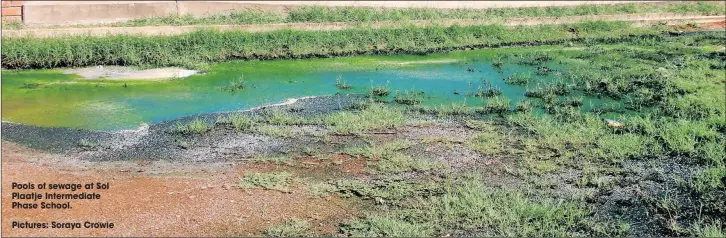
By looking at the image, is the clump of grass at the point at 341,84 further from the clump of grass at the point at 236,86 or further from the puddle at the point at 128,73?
the puddle at the point at 128,73

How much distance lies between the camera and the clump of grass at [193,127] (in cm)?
834

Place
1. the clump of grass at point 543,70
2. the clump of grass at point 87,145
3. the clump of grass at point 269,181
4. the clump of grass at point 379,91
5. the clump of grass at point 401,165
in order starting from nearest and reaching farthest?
the clump of grass at point 269,181, the clump of grass at point 401,165, the clump of grass at point 87,145, the clump of grass at point 379,91, the clump of grass at point 543,70

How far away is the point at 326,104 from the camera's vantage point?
1002 cm

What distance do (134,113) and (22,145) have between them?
1.95 metres

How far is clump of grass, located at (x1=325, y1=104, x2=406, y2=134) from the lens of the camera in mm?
8547

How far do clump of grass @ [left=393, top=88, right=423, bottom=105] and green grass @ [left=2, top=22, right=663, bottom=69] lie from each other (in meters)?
4.26

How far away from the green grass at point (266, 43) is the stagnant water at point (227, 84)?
0.44 metres

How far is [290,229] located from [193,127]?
3.42 metres

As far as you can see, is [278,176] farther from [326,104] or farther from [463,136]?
[326,104]

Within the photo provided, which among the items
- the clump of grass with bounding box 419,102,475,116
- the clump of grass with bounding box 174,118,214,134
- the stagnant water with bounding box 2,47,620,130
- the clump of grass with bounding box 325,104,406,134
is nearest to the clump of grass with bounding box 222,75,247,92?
the stagnant water with bounding box 2,47,620,130

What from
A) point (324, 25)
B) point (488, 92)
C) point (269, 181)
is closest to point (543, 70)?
point (488, 92)

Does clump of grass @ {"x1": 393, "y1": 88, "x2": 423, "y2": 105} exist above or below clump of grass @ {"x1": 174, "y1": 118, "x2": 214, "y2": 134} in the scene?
above

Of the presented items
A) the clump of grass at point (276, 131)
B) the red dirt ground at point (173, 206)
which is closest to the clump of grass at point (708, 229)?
the red dirt ground at point (173, 206)

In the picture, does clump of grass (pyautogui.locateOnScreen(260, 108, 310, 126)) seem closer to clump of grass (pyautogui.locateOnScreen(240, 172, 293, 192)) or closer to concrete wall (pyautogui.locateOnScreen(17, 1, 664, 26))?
clump of grass (pyautogui.locateOnScreen(240, 172, 293, 192))
